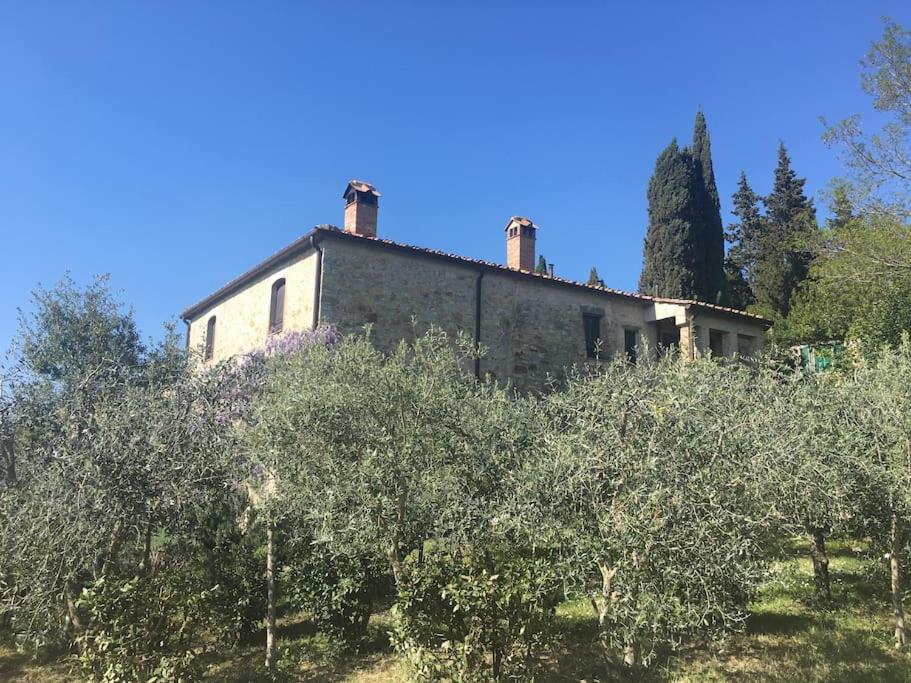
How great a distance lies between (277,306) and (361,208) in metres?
3.36

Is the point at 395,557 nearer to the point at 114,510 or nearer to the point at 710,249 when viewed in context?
the point at 114,510

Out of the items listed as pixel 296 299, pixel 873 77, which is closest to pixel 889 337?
pixel 873 77

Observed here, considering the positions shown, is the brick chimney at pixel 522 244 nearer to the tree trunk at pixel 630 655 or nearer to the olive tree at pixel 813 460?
the olive tree at pixel 813 460

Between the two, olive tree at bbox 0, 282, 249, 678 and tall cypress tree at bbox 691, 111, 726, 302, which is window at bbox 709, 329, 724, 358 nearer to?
tall cypress tree at bbox 691, 111, 726, 302

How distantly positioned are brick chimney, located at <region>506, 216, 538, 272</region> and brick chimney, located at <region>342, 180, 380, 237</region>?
522cm

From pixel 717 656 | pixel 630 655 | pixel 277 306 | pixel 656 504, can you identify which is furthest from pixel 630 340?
pixel 656 504

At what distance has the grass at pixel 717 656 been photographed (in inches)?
261

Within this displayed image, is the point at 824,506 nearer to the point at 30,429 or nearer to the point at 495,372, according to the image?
the point at 30,429

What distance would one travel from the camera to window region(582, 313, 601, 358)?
61.3 feet

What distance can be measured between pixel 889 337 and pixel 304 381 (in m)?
18.2

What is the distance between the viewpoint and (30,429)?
738cm

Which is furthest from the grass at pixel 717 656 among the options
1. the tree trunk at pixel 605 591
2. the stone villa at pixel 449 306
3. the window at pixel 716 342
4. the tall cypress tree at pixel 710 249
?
the tall cypress tree at pixel 710 249

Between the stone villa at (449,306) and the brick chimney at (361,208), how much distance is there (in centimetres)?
3

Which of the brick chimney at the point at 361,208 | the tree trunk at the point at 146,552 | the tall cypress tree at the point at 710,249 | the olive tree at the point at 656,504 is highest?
the tall cypress tree at the point at 710,249
